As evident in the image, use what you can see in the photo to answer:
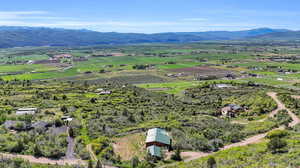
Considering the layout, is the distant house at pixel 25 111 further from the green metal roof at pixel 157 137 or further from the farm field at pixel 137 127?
the green metal roof at pixel 157 137

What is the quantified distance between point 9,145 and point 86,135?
932cm

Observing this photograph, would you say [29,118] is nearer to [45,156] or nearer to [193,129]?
[45,156]

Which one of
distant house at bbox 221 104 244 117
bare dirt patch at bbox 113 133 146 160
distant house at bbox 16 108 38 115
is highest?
distant house at bbox 16 108 38 115

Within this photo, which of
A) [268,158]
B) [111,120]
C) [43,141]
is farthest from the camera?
[111,120]

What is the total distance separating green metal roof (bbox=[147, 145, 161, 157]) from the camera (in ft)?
95.9

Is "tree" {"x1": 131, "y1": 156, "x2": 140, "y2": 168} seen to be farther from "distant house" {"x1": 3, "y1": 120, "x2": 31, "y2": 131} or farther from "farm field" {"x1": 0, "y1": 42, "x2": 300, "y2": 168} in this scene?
"distant house" {"x1": 3, "y1": 120, "x2": 31, "y2": 131}

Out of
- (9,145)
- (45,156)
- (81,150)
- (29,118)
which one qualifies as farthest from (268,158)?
(29,118)

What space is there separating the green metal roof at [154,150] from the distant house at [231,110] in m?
24.7

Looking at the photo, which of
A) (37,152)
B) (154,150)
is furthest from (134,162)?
(37,152)

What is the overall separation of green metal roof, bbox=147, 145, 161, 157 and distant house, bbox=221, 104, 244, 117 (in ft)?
81.1

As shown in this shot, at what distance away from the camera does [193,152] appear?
104 feet

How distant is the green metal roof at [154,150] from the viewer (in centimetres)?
2923

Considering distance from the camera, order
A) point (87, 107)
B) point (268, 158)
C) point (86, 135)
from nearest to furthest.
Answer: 1. point (268, 158)
2. point (86, 135)
3. point (87, 107)

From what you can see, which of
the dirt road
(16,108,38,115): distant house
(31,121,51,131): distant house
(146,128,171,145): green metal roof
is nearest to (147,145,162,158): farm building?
(146,128,171,145): green metal roof
